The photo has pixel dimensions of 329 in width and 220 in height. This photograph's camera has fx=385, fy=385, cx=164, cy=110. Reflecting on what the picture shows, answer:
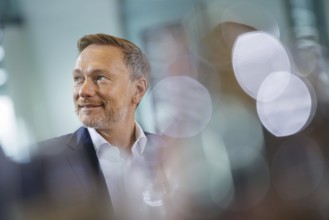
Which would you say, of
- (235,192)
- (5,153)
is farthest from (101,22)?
(235,192)

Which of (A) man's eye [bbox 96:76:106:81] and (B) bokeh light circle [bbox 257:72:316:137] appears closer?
(A) man's eye [bbox 96:76:106:81]

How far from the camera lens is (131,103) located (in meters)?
0.47

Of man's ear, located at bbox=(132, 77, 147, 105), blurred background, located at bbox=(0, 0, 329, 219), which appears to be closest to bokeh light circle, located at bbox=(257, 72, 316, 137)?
blurred background, located at bbox=(0, 0, 329, 219)

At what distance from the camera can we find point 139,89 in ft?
1.56

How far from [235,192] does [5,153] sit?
0.31 m

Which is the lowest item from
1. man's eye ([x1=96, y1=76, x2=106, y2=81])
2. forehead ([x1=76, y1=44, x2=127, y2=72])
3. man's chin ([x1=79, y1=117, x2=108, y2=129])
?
man's chin ([x1=79, y1=117, x2=108, y2=129])

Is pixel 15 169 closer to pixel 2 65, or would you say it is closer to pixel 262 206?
pixel 2 65

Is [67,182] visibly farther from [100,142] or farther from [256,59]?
[256,59]

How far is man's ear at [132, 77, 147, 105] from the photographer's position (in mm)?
474

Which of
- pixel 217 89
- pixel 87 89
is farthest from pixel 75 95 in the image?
pixel 217 89

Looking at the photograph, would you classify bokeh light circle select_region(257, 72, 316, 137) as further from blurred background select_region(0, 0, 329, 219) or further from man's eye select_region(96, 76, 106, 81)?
man's eye select_region(96, 76, 106, 81)

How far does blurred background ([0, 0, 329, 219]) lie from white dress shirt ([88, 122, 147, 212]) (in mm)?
23

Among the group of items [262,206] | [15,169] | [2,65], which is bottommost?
[262,206]

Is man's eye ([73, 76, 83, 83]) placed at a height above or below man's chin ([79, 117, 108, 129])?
above
